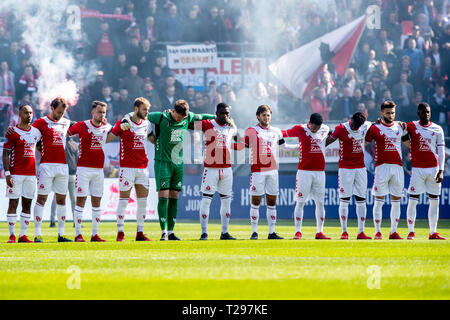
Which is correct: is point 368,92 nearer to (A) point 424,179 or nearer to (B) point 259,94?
(B) point 259,94

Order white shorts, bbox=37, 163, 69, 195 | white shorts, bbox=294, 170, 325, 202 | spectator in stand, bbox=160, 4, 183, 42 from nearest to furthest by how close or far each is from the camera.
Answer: white shorts, bbox=37, 163, 69, 195
white shorts, bbox=294, 170, 325, 202
spectator in stand, bbox=160, 4, 183, 42

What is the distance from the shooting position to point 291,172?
76.6 feet

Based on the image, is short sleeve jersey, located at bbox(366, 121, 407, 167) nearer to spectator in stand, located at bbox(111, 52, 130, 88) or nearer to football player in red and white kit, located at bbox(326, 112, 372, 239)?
football player in red and white kit, located at bbox(326, 112, 372, 239)

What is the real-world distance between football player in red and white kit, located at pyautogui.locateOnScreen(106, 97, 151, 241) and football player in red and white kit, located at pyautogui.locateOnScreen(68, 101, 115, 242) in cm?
26

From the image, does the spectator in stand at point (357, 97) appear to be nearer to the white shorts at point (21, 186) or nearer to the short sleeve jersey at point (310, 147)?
the short sleeve jersey at point (310, 147)

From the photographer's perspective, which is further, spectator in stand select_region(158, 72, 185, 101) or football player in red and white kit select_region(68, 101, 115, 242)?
spectator in stand select_region(158, 72, 185, 101)

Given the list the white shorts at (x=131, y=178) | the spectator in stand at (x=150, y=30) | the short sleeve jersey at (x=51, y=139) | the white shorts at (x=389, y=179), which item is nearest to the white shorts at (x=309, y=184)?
the white shorts at (x=389, y=179)

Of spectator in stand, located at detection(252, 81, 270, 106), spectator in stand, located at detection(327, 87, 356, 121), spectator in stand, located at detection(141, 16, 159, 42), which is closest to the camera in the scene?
spectator in stand, located at detection(327, 87, 356, 121)

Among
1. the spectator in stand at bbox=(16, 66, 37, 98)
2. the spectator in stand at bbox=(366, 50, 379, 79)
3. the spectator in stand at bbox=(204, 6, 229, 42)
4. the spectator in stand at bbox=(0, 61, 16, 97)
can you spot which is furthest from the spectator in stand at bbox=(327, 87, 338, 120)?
the spectator in stand at bbox=(0, 61, 16, 97)

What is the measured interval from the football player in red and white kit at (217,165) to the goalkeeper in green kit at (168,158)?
59cm

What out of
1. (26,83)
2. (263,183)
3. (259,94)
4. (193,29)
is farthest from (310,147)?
(193,29)

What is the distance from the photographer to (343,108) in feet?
78.0

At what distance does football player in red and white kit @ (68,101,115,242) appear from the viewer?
12.2 meters
